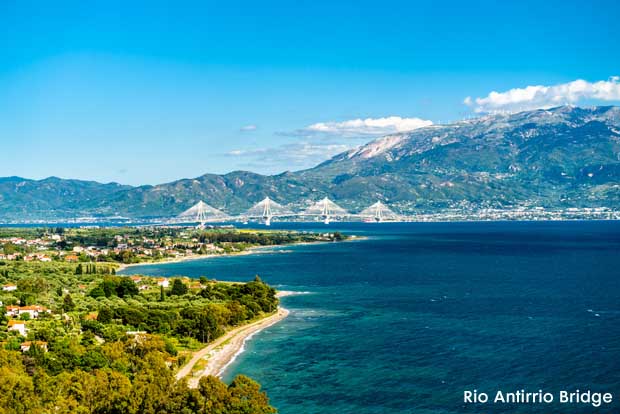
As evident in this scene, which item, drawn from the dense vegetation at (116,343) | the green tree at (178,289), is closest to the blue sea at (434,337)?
the dense vegetation at (116,343)

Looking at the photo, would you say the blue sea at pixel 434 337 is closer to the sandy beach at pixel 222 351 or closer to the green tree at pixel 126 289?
the sandy beach at pixel 222 351

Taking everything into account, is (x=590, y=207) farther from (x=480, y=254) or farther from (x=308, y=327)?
(x=308, y=327)

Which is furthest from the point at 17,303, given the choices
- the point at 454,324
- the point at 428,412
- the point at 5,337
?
the point at 428,412

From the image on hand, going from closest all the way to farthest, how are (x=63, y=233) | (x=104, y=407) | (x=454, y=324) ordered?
(x=104, y=407) < (x=454, y=324) < (x=63, y=233)

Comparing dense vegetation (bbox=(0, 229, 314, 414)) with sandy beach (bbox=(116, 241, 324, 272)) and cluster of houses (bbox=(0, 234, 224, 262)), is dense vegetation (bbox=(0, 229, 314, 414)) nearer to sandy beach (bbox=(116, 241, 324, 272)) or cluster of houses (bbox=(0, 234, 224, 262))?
sandy beach (bbox=(116, 241, 324, 272))

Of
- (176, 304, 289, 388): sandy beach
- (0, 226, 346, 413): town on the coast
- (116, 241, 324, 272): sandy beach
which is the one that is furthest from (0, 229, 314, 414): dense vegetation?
(116, 241, 324, 272): sandy beach

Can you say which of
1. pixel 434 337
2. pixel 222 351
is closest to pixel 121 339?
pixel 222 351
